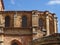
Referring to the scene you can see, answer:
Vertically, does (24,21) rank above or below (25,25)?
above

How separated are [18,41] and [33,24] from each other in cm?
684

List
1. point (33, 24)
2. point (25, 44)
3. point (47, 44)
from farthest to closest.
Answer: point (33, 24), point (25, 44), point (47, 44)

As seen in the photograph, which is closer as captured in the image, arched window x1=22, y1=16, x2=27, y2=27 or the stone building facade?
the stone building facade

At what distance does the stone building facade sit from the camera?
42.2m

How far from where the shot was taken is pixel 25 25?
165ft

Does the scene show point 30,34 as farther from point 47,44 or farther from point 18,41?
point 47,44

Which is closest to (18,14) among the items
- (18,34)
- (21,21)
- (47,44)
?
(21,21)

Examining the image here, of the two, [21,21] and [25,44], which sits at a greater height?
[21,21]

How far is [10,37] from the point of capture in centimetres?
4231

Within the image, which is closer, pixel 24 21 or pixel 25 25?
pixel 25 25

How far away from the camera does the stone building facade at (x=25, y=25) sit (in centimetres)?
4225

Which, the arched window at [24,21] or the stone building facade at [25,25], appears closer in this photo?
the stone building facade at [25,25]

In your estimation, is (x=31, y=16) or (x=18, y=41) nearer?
(x=18, y=41)

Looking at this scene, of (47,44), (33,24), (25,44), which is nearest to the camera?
(47,44)
